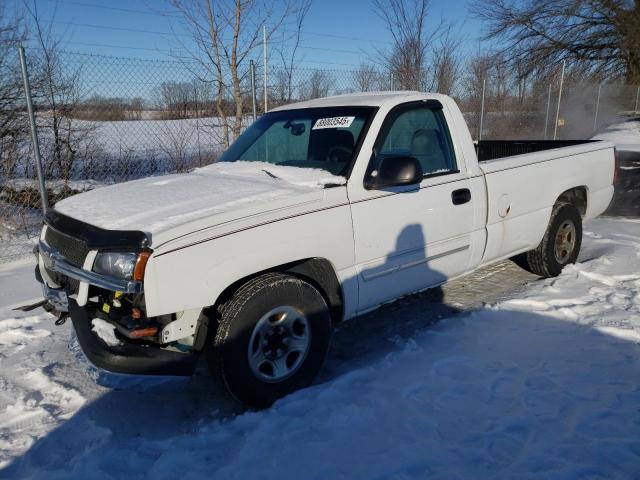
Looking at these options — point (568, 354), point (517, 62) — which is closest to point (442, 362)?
point (568, 354)

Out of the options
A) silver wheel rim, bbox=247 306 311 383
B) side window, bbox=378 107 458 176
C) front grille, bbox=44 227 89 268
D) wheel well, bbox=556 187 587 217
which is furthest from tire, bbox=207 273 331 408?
wheel well, bbox=556 187 587 217

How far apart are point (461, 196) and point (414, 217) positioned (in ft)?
1.85

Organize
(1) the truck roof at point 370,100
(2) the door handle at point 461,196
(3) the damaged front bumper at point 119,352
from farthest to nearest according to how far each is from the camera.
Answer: (2) the door handle at point 461,196 < (1) the truck roof at point 370,100 < (3) the damaged front bumper at point 119,352

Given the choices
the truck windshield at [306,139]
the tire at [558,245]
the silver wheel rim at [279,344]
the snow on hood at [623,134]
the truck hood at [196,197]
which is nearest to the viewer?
the truck hood at [196,197]

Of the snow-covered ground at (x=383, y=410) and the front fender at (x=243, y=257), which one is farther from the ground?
the front fender at (x=243, y=257)

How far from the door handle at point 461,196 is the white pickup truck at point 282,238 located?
16mm

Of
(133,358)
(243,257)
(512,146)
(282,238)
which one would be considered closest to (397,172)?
(282,238)

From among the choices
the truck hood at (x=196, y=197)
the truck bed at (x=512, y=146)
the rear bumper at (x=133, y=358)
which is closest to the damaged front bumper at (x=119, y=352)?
the rear bumper at (x=133, y=358)

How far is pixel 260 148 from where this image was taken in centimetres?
404

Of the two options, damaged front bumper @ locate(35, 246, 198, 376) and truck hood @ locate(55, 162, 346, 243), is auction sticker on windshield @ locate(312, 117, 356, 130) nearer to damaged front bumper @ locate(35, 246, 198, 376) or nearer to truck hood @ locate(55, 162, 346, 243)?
truck hood @ locate(55, 162, 346, 243)

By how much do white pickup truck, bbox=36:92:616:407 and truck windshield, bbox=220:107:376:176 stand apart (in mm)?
13

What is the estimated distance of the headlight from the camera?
2.46m

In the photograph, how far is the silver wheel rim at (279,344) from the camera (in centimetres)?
286

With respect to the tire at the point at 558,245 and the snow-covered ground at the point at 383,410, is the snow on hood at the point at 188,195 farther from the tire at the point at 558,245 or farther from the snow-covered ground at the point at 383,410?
the tire at the point at 558,245
